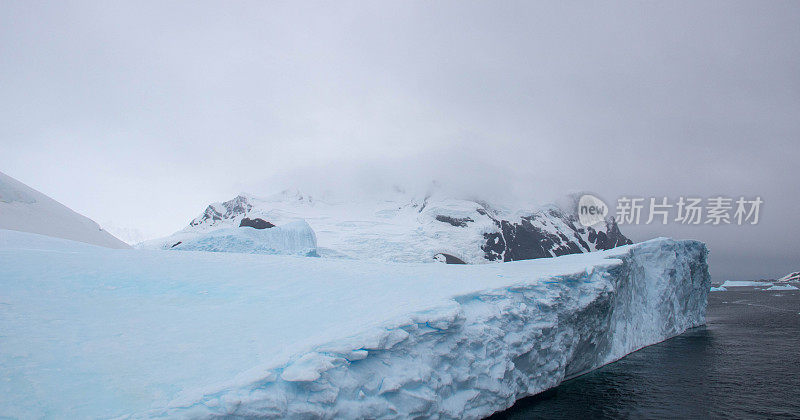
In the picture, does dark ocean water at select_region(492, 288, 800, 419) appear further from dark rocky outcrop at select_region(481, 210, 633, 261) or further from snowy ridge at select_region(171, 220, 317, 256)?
dark rocky outcrop at select_region(481, 210, 633, 261)

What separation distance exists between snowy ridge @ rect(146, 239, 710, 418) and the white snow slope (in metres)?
0.03

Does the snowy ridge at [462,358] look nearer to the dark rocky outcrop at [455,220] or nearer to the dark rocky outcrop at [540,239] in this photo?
the dark rocky outcrop at [540,239]

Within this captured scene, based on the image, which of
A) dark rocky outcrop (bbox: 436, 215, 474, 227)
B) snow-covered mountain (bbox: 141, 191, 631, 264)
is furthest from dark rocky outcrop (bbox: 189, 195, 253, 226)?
dark rocky outcrop (bbox: 436, 215, 474, 227)

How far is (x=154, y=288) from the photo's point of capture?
8430mm

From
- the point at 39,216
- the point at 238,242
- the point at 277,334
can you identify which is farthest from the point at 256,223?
the point at 277,334

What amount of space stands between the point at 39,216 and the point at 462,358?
831 inches

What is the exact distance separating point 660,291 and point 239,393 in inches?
794

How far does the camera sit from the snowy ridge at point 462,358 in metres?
5.53

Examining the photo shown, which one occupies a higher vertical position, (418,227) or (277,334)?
(418,227)

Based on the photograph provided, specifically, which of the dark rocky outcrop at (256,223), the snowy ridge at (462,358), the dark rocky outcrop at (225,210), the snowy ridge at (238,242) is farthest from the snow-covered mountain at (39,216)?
the dark rocky outcrop at (225,210)

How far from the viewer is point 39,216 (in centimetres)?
1811

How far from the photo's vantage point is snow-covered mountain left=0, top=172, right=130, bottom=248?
16.9 m

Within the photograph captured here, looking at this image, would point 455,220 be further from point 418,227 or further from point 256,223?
point 256,223

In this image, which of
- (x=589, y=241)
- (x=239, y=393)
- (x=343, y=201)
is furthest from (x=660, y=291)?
(x=589, y=241)
